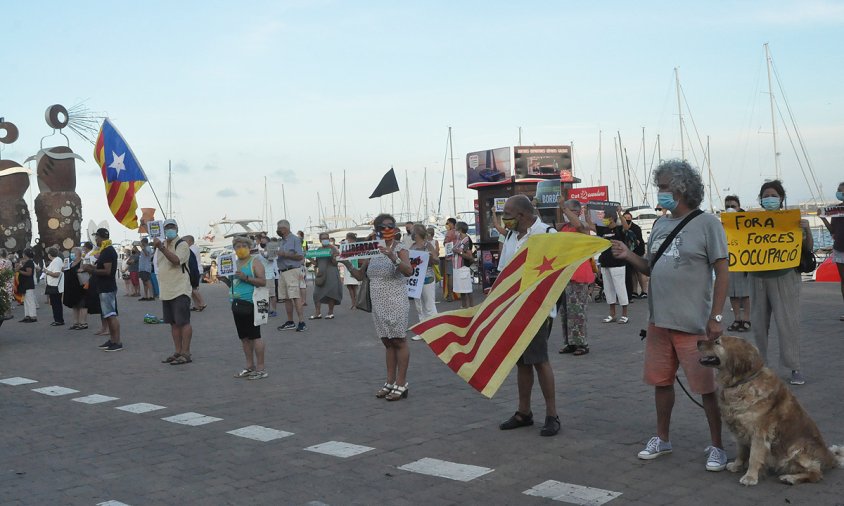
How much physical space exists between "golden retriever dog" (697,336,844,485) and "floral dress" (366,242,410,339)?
3.90 meters

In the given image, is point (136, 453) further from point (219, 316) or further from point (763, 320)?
point (219, 316)

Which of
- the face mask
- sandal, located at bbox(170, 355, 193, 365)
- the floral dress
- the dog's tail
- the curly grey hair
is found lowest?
sandal, located at bbox(170, 355, 193, 365)

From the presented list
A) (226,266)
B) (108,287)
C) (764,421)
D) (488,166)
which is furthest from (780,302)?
(488,166)

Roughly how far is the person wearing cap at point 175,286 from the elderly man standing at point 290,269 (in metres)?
3.66

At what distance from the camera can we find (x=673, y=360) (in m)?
5.80

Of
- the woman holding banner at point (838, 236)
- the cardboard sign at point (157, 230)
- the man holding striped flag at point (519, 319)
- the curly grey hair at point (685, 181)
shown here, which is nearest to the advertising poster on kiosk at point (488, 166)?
the cardboard sign at point (157, 230)

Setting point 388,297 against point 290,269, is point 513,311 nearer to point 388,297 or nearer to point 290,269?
point 388,297

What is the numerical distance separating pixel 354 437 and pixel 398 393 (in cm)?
155

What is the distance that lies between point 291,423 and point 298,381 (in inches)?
95.6

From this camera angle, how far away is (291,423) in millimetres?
7777

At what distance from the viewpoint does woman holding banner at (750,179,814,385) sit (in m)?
8.01

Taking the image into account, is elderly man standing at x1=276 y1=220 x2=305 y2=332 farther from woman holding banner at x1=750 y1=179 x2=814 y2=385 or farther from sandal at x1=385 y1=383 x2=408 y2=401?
woman holding banner at x1=750 y1=179 x2=814 y2=385

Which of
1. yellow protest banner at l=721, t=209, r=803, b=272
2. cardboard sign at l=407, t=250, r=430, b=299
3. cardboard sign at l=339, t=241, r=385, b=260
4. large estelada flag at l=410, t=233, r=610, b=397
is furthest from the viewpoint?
cardboard sign at l=407, t=250, r=430, b=299

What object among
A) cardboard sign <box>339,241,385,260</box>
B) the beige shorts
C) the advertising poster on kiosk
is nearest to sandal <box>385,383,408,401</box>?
cardboard sign <box>339,241,385,260</box>
